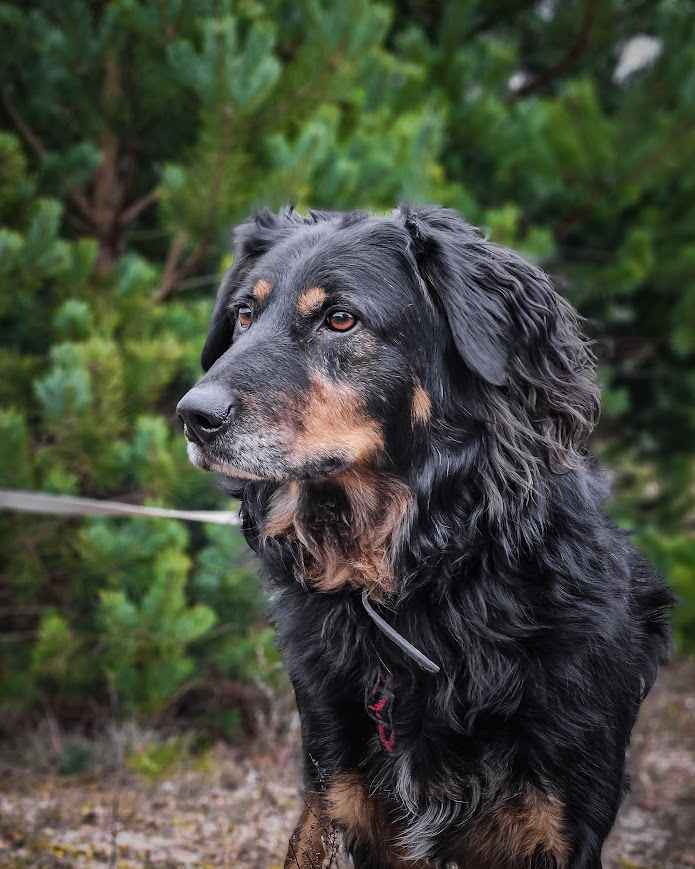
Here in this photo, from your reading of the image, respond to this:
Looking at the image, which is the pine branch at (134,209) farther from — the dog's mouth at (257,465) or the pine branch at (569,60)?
the pine branch at (569,60)

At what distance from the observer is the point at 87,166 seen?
470cm

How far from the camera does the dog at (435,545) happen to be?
248 cm

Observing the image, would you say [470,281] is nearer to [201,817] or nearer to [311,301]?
[311,301]

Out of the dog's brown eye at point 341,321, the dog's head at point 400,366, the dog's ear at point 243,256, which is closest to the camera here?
the dog's head at point 400,366

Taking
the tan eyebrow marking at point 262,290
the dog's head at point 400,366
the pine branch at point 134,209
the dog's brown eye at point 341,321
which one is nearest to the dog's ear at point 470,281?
the dog's head at point 400,366

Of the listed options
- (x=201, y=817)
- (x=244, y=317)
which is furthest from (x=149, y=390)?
(x=201, y=817)

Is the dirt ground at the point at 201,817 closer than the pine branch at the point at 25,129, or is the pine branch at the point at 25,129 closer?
the dirt ground at the point at 201,817

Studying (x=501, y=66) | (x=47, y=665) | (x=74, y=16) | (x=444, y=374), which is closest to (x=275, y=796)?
(x=47, y=665)

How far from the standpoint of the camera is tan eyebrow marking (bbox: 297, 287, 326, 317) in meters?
2.72

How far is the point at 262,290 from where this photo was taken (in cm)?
285

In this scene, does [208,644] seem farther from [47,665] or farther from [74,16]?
[74,16]

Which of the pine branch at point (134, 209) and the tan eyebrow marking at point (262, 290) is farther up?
the pine branch at point (134, 209)

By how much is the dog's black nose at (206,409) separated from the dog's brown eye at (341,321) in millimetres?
397

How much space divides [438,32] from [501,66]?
1.79 ft
